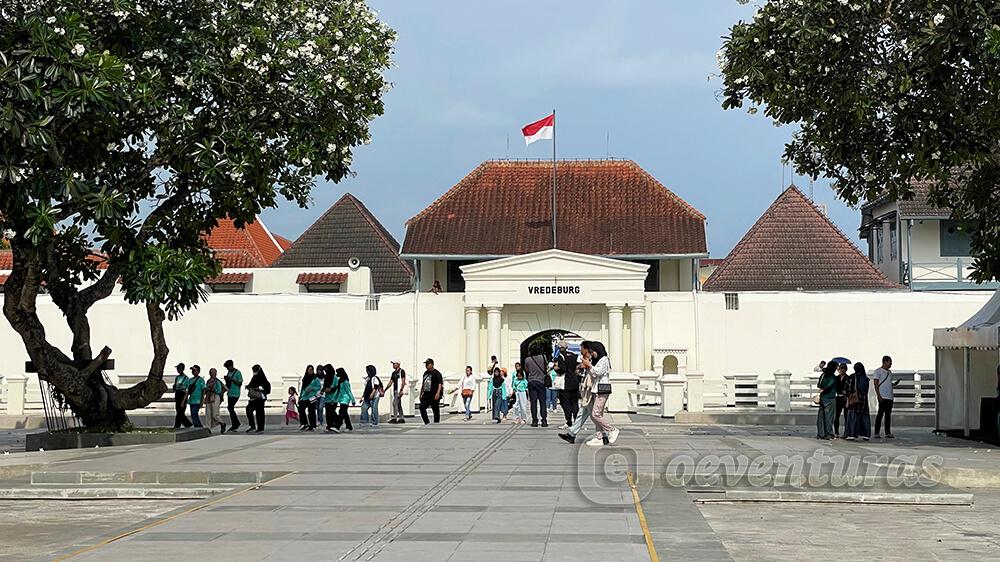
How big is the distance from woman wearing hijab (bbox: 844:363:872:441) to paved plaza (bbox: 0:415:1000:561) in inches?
148

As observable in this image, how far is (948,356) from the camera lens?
25.8 metres

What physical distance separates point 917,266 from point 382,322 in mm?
20470

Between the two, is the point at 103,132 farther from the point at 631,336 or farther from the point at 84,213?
the point at 631,336

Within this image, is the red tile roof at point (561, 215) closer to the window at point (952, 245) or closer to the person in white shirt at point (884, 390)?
the window at point (952, 245)

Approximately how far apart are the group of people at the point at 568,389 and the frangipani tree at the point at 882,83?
484cm

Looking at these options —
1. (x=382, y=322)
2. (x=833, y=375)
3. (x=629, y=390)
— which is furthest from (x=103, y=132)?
(x=382, y=322)

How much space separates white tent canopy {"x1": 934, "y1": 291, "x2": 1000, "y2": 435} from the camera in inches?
951

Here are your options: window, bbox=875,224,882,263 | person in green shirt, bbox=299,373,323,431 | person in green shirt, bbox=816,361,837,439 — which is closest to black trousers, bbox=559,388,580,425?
person in green shirt, bbox=816,361,837,439

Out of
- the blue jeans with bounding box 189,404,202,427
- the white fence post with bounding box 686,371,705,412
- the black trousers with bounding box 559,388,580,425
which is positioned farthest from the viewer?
the white fence post with bounding box 686,371,705,412

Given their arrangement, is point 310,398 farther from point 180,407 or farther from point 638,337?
point 638,337

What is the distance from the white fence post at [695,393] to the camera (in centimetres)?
3441

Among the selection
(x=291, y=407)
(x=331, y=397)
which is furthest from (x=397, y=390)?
(x=331, y=397)

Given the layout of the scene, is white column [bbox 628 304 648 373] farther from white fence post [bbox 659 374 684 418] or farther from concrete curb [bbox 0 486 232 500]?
concrete curb [bbox 0 486 232 500]

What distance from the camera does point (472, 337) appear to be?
156 ft
